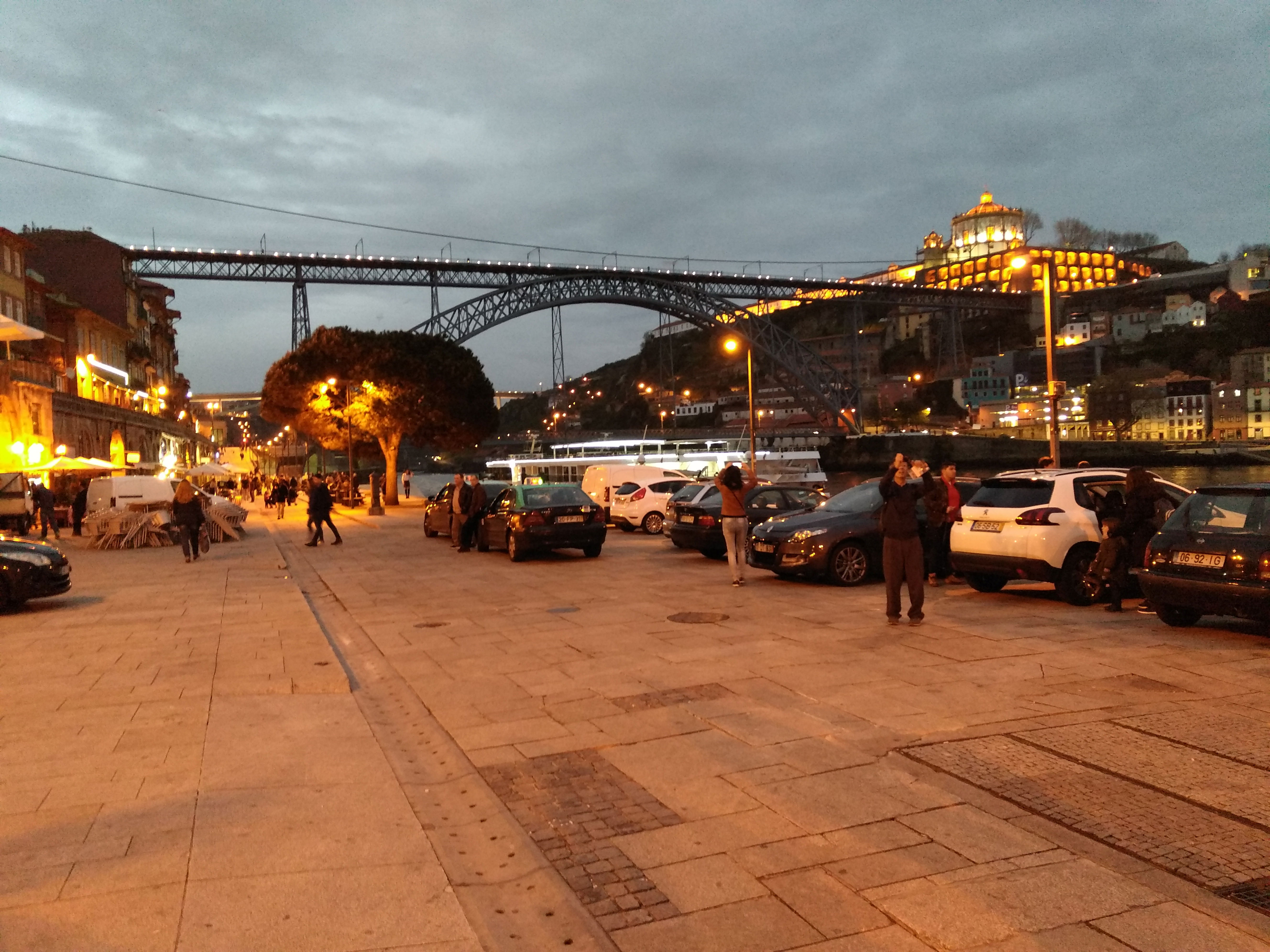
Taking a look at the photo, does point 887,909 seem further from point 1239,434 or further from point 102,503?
point 1239,434

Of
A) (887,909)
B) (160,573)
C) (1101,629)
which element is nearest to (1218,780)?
(887,909)

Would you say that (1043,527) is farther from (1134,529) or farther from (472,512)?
(472,512)

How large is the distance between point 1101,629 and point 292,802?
23.9 feet

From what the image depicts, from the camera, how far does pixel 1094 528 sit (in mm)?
10414

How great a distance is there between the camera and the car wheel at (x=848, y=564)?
12.6m

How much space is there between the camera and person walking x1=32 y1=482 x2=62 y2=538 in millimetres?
24719

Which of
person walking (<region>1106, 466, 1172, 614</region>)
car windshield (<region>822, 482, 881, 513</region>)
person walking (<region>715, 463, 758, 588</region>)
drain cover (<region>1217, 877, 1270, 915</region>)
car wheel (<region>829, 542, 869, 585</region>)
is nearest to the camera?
drain cover (<region>1217, 877, 1270, 915</region>)

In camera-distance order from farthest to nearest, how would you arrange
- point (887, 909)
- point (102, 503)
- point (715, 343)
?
point (715, 343) < point (102, 503) < point (887, 909)

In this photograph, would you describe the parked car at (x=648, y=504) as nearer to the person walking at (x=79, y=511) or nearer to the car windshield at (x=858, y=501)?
the car windshield at (x=858, y=501)

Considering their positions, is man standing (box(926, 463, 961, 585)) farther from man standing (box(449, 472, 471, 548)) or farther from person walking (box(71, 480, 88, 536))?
person walking (box(71, 480, 88, 536))

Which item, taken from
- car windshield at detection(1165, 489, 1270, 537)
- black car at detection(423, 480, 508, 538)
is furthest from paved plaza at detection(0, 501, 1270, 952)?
black car at detection(423, 480, 508, 538)

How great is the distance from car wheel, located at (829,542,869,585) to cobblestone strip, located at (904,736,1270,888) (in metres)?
7.06

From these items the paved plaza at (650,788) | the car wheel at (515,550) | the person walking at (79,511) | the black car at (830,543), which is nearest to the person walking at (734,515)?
the black car at (830,543)

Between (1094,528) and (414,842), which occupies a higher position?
(1094,528)
